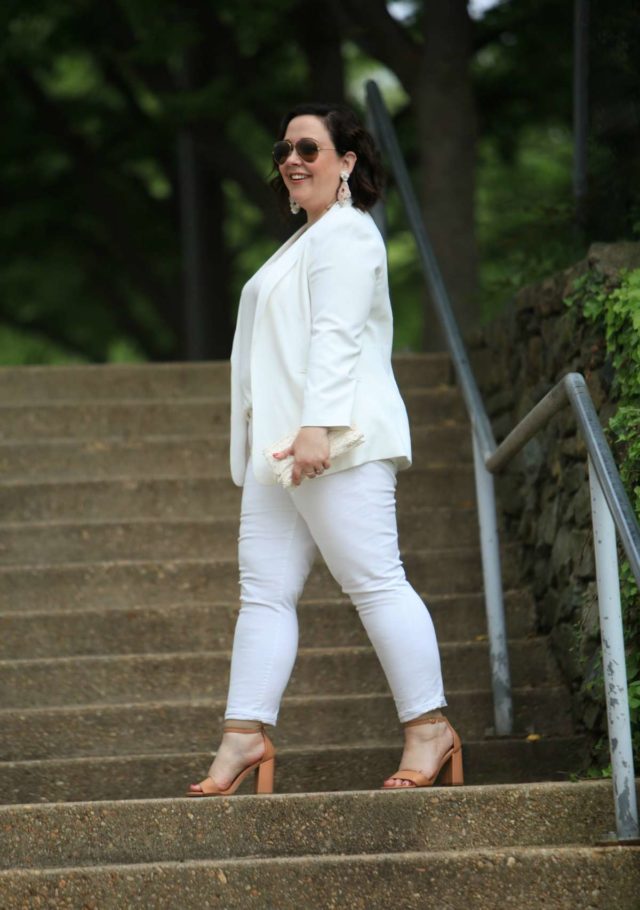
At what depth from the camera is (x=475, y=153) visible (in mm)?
8438

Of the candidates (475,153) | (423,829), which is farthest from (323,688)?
(475,153)

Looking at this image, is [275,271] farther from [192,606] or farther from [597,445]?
[192,606]

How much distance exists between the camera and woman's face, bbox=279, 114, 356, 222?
3619mm

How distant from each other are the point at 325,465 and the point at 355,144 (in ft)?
2.74

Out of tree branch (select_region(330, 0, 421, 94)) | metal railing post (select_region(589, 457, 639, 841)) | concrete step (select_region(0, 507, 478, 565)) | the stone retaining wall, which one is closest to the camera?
metal railing post (select_region(589, 457, 639, 841))

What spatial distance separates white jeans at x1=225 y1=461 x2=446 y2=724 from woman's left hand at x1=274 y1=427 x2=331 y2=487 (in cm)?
11

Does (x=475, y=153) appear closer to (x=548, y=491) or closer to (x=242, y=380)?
(x=548, y=491)

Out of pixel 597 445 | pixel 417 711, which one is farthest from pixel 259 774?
pixel 597 445

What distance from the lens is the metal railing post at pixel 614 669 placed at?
322cm

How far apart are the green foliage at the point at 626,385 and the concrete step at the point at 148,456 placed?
5.48ft

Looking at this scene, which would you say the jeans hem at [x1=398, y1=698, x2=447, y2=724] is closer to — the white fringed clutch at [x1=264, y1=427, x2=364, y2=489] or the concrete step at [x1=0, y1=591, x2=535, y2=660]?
the white fringed clutch at [x1=264, y1=427, x2=364, y2=489]

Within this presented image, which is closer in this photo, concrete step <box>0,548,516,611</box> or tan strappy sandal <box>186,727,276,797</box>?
tan strappy sandal <box>186,727,276,797</box>

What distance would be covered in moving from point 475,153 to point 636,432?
→ 16.4ft

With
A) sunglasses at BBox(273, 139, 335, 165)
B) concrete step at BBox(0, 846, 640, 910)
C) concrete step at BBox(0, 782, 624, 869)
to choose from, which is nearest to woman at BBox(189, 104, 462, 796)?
sunglasses at BBox(273, 139, 335, 165)
